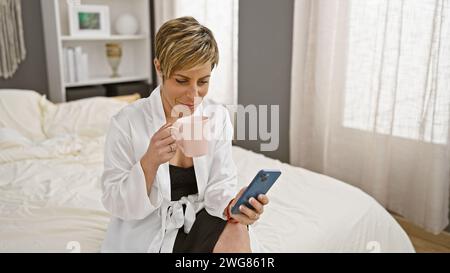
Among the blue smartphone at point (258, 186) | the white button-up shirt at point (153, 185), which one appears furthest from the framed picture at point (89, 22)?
the blue smartphone at point (258, 186)

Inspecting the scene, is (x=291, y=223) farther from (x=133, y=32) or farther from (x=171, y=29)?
(x=133, y=32)

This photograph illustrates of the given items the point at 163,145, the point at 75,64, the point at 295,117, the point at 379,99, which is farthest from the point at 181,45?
the point at 75,64

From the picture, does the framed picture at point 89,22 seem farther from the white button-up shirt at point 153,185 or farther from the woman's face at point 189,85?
the woman's face at point 189,85

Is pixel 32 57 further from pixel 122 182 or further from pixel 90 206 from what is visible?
pixel 122 182

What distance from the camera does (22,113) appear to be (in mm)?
2094

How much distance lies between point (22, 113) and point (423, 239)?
80.9 inches

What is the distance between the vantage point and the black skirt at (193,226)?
34.4 inches

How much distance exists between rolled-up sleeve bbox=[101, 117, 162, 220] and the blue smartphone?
0.58 ft

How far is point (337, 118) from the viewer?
6.36 feet

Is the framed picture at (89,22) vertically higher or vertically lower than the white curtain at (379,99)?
higher

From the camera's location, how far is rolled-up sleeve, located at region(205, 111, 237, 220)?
90cm

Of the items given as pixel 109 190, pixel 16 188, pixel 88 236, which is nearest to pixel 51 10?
pixel 16 188

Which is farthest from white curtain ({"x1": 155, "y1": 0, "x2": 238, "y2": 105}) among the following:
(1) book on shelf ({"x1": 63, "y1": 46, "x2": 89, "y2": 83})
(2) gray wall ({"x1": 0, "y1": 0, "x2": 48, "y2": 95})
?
(2) gray wall ({"x1": 0, "y1": 0, "x2": 48, "y2": 95})

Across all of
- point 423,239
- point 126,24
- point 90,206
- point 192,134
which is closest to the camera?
point 192,134
